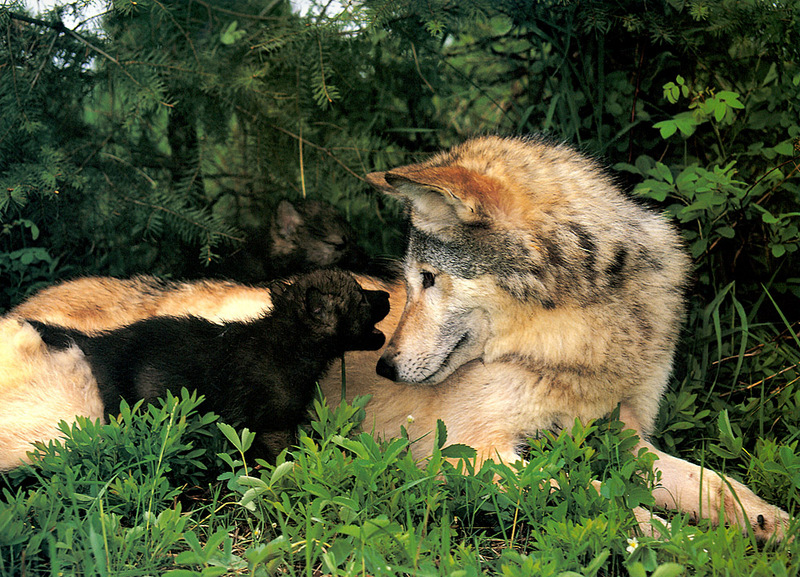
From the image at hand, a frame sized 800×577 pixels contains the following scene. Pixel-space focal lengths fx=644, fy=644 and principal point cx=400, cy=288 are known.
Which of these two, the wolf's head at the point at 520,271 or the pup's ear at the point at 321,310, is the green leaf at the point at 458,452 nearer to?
the wolf's head at the point at 520,271

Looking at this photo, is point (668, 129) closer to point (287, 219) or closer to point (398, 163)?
point (398, 163)

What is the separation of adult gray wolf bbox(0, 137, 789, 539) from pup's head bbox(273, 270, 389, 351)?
5.6 inches

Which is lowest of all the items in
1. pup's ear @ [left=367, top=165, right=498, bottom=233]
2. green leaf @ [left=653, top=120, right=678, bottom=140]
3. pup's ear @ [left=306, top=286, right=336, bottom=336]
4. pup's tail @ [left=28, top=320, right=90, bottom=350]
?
pup's tail @ [left=28, top=320, right=90, bottom=350]

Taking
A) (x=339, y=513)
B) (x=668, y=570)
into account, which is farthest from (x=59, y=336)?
(x=668, y=570)

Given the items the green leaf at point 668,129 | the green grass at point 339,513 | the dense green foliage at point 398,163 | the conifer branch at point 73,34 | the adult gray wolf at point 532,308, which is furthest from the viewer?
the conifer branch at point 73,34

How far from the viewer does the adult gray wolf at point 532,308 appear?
9.21ft

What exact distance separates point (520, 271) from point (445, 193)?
48 centimetres

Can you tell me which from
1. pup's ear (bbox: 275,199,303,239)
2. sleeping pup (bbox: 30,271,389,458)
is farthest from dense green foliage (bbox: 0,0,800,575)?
sleeping pup (bbox: 30,271,389,458)

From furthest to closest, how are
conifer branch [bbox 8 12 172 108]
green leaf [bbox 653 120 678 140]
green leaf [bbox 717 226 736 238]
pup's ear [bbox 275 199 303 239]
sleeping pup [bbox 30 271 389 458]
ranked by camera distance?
1. pup's ear [bbox 275 199 303 239]
2. conifer branch [bbox 8 12 172 108]
3. green leaf [bbox 717 226 736 238]
4. green leaf [bbox 653 120 678 140]
5. sleeping pup [bbox 30 271 389 458]

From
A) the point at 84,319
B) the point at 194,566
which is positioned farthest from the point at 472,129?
the point at 194,566

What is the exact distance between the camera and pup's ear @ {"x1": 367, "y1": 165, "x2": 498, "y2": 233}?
2.67 metres

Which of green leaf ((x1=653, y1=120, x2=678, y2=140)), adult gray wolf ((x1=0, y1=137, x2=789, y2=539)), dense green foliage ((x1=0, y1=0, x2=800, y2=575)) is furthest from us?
green leaf ((x1=653, y1=120, x2=678, y2=140))

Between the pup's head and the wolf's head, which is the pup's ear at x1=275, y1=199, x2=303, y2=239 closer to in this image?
the pup's head

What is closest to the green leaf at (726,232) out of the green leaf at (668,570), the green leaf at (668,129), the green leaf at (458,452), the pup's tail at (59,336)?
the green leaf at (668,129)
